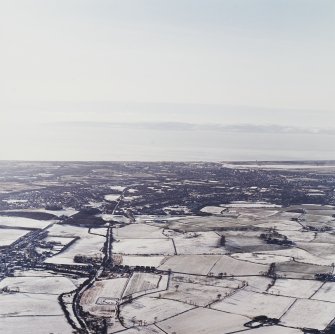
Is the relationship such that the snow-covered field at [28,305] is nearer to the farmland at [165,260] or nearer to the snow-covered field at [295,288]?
the farmland at [165,260]

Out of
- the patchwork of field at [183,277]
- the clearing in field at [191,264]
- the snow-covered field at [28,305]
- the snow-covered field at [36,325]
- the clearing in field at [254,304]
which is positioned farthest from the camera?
the clearing in field at [191,264]

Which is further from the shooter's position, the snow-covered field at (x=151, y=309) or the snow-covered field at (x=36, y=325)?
the snow-covered field at (x=151, y=309)

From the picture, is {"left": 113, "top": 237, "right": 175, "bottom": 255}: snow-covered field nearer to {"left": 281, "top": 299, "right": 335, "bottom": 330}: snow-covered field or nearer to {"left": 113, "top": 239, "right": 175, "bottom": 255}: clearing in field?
{"left": 113, "top": 239, "right": 175, "bottom": 255}: clearing in field

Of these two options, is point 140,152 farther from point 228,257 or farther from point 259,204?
point 228,257

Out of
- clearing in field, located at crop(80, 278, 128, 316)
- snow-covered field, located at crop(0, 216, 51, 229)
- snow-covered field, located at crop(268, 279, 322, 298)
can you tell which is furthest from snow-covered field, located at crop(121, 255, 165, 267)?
snow-covered field, located at crop(0, 216, 51, 229)

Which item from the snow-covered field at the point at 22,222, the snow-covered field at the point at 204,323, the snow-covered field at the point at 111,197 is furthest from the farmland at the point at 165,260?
the snow-covered field at the point at 111,197

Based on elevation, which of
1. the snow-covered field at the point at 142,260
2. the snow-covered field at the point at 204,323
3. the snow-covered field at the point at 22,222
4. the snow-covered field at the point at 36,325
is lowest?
the snow-covered field at the point at 36,325

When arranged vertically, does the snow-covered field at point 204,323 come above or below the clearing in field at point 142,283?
below

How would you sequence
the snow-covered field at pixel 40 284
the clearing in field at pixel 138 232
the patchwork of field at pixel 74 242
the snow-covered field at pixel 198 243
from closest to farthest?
1. the snow-covered field at pixel 40 284
2. the patchwork of field at pixel 74 242
3. the snow-covered field at pixel 198 243
4. the clearing in field at pixel 138 232

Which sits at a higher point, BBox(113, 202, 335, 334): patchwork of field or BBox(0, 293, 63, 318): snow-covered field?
BBox(113, 202, 335, 334): patchwork of field

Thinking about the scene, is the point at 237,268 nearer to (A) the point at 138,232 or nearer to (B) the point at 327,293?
(B) the point at 327,293

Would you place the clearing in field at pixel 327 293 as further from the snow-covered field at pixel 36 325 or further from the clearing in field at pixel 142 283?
the snow-covered field at pixel 36 325
